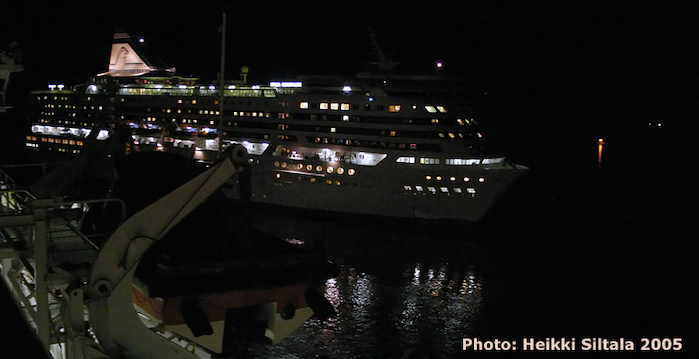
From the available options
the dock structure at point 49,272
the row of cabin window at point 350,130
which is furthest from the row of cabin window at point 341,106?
the dock structure at point 49,272

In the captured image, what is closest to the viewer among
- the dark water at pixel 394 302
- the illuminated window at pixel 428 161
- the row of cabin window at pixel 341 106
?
the dark water at pixel 394 302

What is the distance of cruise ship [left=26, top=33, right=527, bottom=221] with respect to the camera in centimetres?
2559

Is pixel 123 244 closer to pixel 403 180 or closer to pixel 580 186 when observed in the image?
pixel 403 180

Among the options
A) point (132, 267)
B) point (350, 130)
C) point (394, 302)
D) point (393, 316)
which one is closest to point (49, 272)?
point (132, 267)

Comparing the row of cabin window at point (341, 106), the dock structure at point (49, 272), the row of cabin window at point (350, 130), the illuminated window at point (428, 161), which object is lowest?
the dock structure at point (49, 272)

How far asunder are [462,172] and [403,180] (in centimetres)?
252

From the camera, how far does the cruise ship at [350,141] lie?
25594 mm

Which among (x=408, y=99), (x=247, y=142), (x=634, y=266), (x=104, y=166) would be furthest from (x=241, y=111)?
(x=104, y=166)

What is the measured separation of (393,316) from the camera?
1480 centimetres

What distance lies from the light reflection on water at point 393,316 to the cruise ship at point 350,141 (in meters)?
6.87

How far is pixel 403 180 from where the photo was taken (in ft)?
85.0

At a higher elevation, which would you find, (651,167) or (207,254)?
Result: (651,167)

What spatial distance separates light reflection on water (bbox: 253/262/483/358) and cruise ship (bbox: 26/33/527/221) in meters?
6.87

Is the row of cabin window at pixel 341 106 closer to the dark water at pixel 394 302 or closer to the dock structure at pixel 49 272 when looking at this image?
the dark water at pixel 394 302
